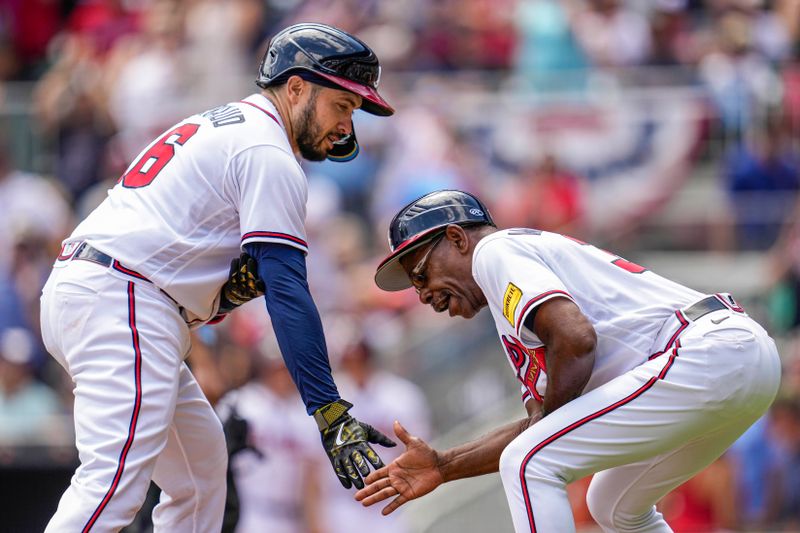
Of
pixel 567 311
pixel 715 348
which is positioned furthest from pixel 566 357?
pixel 715 348

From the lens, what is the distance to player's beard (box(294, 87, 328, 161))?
18.1ft

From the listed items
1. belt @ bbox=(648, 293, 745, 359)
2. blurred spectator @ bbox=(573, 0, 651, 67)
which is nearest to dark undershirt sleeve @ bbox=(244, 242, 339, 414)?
belt @ bbox=(648, 293, 745, 359)

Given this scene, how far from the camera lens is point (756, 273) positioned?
1087 centimetres

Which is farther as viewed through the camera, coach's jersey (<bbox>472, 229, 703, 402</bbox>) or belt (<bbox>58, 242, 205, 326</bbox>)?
belt (<bbox>58, 242, 205, 326</bbox>)

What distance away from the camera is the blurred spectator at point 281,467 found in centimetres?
930

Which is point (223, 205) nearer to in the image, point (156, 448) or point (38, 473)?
point (156, 448)

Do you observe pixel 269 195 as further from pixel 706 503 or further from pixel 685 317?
pixel 706 503

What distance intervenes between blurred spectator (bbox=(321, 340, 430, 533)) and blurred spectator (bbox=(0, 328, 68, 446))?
7.63 feet

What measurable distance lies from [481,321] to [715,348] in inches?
209

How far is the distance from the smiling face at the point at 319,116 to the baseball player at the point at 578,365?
49cm

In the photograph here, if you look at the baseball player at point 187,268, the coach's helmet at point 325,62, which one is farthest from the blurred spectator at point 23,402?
the coach's helmet at point 325,62

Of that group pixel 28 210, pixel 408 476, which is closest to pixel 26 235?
pixel 28 210

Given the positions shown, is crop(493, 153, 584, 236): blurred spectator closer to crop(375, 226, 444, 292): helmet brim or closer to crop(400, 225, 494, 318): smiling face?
crop(375, 226, 444, 292): helmet brim

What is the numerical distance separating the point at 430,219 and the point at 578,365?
890mm
